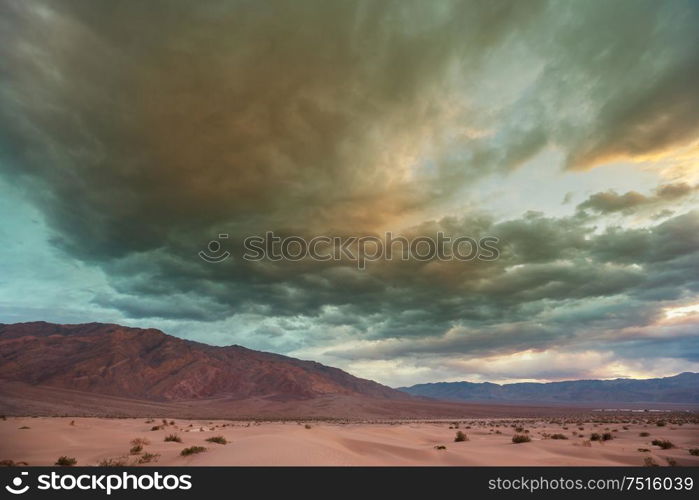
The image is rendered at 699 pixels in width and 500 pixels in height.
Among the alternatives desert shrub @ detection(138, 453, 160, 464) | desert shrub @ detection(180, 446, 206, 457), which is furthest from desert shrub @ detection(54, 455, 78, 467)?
desert shrub @ detection(180, 446, 206, 457)

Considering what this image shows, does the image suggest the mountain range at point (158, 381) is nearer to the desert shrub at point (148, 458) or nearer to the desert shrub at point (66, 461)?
the desert shrub at point (66, 461)

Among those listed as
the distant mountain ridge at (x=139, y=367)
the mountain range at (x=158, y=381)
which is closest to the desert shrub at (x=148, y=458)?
the mountain range at (x=158, y=381)

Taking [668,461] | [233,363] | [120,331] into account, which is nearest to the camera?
[668,461]

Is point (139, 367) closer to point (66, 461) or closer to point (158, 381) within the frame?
point (158, 381)

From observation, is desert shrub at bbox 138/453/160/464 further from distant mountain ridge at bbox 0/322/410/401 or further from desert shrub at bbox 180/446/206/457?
distant mountain ridge at bbox 0/322/410/401

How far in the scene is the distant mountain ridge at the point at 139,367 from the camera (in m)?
117

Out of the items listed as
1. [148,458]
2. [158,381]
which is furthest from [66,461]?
[158,381]

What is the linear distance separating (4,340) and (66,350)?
2111cm

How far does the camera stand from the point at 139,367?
431 feet

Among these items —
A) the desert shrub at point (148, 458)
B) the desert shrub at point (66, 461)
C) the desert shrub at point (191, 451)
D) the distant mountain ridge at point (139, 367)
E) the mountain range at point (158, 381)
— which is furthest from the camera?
the distant mountain ridge at point (139, 367)
